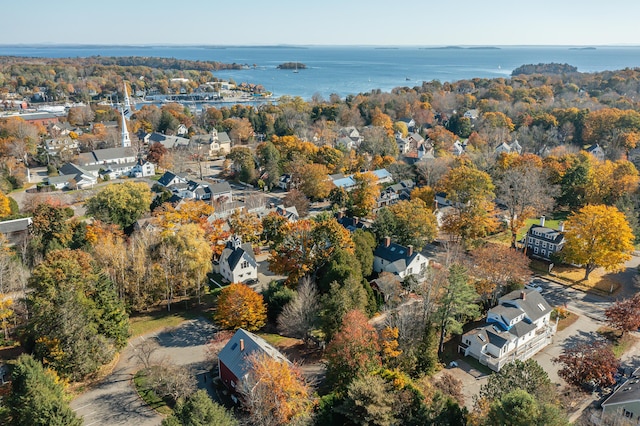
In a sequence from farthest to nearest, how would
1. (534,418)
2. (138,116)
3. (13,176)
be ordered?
(138,116), (13,176), (534,418)

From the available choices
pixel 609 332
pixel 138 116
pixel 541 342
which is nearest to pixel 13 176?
pixel 138 116

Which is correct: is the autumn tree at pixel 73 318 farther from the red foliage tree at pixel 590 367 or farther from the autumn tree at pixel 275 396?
the red foliage tree at pixel 590 367

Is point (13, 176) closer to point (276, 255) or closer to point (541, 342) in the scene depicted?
point (276, 255)

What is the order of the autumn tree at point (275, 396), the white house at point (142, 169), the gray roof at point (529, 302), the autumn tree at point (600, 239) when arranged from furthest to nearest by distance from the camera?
the white house at point (142, 169) < the autumn tree at point (600, 239) < the gray roof at point (529, 302) < the autumn tree at point (275, 396)

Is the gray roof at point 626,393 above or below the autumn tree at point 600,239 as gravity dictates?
below

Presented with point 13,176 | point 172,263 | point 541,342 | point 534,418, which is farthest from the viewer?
point 13,176

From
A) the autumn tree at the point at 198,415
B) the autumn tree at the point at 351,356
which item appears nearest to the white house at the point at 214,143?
the autumn tree at the point at 351,356

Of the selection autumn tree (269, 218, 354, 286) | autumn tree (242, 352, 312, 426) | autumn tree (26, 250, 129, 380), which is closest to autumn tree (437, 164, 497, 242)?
autumn tree (269, 218, 354, 286)

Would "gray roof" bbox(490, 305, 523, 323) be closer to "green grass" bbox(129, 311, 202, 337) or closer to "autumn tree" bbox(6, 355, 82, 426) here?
"green grass" bbox(129, 311, 202, 337)
